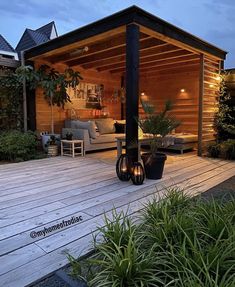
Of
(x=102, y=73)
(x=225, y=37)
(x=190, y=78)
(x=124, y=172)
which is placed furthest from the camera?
(x=225, y=37)

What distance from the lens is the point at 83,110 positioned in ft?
26.0

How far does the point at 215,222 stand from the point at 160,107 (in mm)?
7077

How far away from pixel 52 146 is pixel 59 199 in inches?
132

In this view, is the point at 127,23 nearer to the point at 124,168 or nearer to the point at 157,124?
the point at 157,124

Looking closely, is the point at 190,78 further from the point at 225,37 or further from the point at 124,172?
the point at 225,37

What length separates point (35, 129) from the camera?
6609mm

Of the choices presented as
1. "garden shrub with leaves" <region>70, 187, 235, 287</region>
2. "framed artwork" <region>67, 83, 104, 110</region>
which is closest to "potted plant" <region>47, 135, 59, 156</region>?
"framed artwork" <region>67, 83, 104, 110</region>

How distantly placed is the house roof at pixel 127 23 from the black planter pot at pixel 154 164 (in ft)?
7.05

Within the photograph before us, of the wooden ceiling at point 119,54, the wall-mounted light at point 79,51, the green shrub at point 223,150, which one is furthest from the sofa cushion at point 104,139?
the green shrub at point 223,150

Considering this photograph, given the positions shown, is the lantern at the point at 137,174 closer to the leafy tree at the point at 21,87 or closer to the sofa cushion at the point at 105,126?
the leafy tree at the point at 21,87

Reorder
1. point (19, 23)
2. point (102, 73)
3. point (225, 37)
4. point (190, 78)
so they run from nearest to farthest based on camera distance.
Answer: point (190, 78), point (102, 73), point (19, 23), point (225, 37)

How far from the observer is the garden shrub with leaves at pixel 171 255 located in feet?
4.17

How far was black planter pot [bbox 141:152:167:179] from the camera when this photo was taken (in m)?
3.88

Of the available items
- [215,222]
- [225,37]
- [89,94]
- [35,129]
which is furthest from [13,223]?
[225,37]
